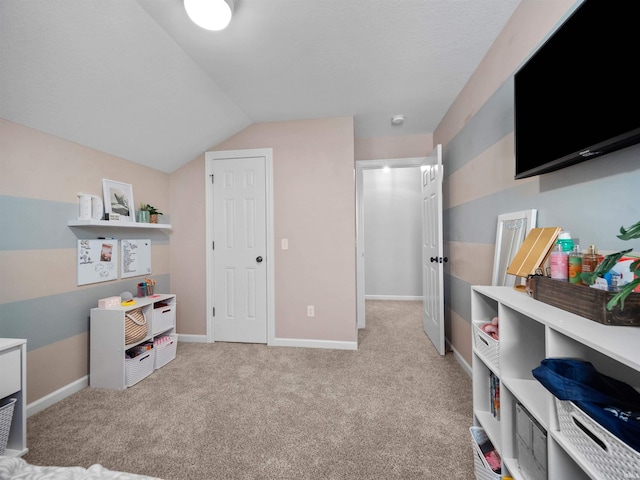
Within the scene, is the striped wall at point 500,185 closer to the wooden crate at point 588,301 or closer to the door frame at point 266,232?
the wooden crate at point 588,301

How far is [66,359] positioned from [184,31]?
8.18 ft

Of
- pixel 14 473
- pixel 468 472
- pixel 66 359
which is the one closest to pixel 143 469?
pixel 14 473

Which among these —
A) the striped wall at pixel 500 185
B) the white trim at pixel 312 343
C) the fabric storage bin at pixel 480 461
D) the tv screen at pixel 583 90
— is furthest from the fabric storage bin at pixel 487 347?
the white trim at pixel 312 343

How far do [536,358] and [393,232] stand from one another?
13.8 feet

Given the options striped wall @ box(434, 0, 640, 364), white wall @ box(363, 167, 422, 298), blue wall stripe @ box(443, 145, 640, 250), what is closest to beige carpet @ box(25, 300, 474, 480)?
striped wall @ box(434, 0, 640, 364)

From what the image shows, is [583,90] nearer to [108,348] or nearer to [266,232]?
[266,232]

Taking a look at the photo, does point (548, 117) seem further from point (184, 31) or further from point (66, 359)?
point (66, 359)

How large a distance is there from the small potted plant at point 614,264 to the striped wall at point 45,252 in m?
2.87

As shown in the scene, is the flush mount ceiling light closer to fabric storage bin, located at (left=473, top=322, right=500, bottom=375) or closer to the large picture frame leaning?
the large picture frame leaning

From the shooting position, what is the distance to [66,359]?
6.78 feet

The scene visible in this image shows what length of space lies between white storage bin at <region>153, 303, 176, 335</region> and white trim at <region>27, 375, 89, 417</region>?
57 centimetres

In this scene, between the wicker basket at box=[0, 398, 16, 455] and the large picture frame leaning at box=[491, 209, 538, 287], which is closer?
the wicker basket at box=[0, 398, 16, 455]

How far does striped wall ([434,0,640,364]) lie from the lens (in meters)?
1.00

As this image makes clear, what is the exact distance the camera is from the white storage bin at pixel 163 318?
8.23 ft
